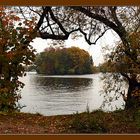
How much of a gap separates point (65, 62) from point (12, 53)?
9.74 ft

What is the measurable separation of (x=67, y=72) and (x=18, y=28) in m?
3.29

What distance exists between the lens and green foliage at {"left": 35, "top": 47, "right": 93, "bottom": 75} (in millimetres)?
14672

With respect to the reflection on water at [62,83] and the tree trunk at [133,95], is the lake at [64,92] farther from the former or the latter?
the tree trunk at [133,95]

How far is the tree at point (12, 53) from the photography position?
1291 cm

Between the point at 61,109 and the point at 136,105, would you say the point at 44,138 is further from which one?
the point at 61,109

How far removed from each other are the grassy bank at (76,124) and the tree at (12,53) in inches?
33.0

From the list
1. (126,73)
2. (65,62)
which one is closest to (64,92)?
(65,62)

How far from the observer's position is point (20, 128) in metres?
11.4

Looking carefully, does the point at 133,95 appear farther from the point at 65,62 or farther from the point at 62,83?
the point at 62,83

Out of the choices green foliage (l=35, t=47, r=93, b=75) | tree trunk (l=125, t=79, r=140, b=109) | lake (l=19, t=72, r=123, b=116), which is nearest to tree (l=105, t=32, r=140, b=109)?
tree trunk (l=125, t=79, r=140, b=109)

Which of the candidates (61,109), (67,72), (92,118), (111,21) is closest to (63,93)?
(61,109)

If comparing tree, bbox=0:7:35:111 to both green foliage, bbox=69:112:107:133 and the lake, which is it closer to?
the lake

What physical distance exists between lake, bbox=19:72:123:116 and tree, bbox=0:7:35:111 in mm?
538

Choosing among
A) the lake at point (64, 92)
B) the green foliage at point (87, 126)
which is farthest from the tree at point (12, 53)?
the green foliage at point (87, 126)
